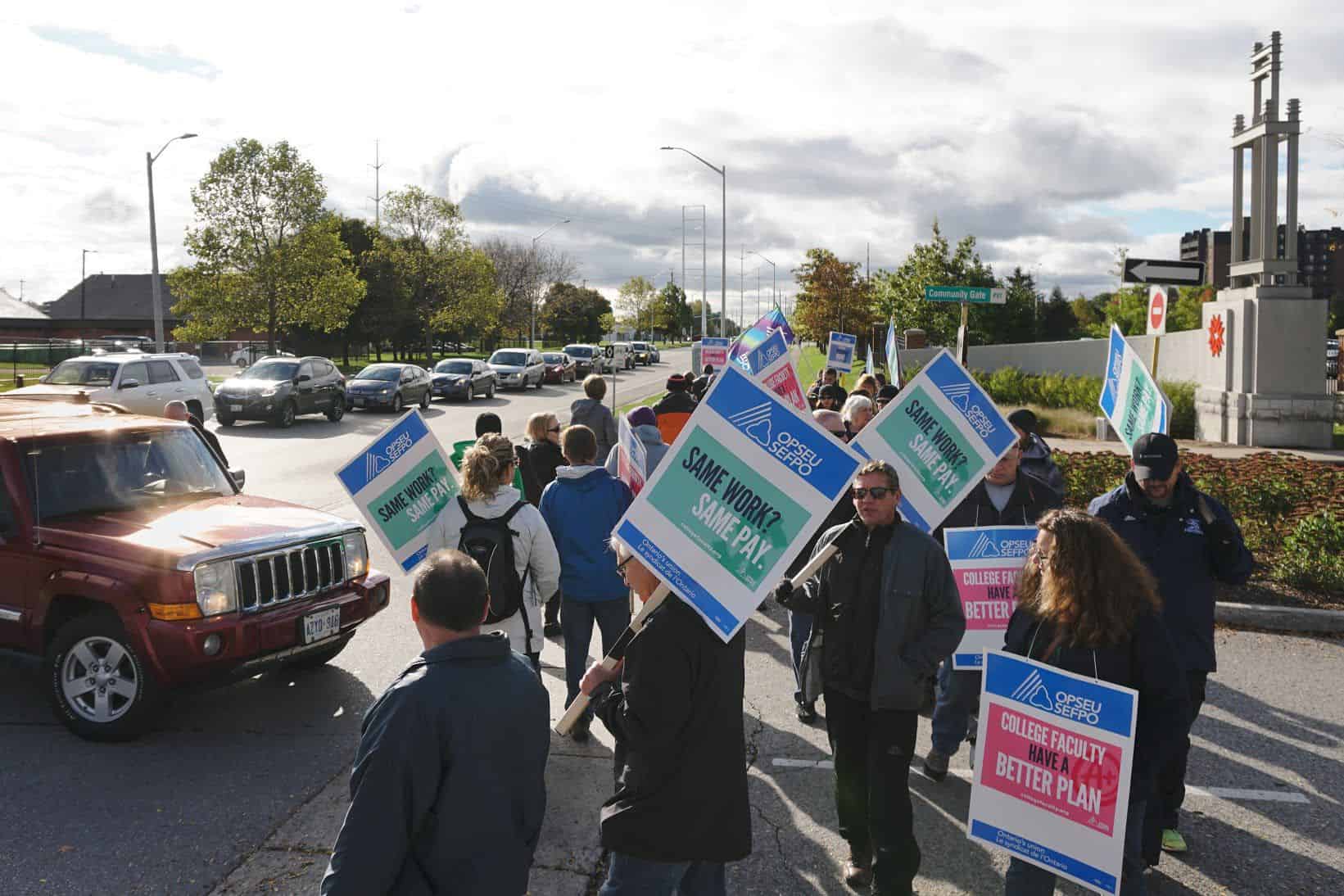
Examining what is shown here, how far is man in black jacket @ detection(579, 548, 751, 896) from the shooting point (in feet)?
10.7

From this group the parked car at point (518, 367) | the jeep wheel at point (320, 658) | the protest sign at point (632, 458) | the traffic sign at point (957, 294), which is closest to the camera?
the jeep wheel at point (320, 658)

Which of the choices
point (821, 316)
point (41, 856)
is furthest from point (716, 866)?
point (821, 316)

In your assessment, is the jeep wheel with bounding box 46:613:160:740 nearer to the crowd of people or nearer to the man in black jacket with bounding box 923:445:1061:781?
the crowd of people

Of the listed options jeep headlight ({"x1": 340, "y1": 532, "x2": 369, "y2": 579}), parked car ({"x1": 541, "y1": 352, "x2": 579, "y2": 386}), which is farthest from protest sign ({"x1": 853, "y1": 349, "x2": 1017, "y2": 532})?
parked car ({"x1": 541, "y1": 352, "x2": 579, "y2": 386})

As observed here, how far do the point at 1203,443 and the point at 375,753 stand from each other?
63.0 ft

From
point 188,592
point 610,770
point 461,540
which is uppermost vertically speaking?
point 461,540

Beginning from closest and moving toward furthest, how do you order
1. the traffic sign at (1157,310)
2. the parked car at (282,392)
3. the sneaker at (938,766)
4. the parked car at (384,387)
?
1. the sneaker at (938,766)
2. the traffic sign at (1157,310)
3. the parked car at (282,392)
4. the parked car at (384,387)

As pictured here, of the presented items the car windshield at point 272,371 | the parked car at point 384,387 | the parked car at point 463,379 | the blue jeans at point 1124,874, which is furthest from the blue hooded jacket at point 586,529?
the parked car at point 463,379

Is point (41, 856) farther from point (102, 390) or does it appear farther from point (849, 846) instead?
point (102, 390)

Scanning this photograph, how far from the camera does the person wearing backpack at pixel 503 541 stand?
17.6ft

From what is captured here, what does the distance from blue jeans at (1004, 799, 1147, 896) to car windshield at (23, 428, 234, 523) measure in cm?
A: 575

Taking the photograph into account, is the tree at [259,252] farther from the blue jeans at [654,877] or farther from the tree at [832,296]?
the blue jeans at [654,877]

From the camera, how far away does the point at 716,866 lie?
348 cm

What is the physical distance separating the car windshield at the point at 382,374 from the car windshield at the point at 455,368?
563 centimetres
